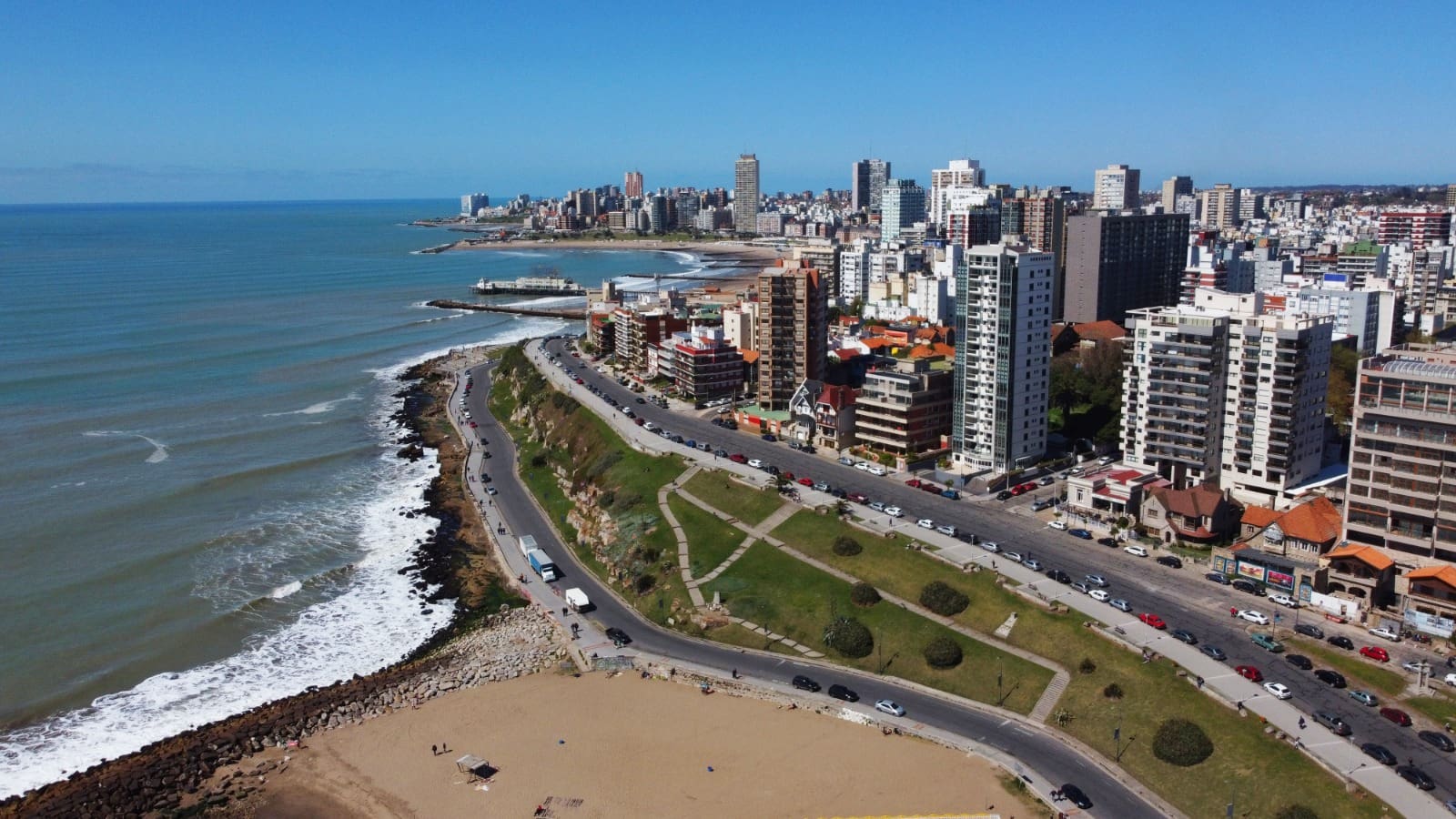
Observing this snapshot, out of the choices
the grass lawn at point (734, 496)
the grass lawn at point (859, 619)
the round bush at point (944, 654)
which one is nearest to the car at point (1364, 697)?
the grass lawn at point (859, 619)

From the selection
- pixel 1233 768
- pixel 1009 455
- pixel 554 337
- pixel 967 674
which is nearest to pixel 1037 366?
pixel 1009 455

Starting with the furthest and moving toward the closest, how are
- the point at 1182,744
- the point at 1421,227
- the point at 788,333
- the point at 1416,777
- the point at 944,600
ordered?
the point at 1421,227
the point at 788,333
the point at 944,600
the point at 1182,744
the point at 1416,777

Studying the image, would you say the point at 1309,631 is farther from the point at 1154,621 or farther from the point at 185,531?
the point at 185,531

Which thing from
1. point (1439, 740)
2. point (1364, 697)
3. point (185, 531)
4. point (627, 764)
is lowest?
point (627, 764)

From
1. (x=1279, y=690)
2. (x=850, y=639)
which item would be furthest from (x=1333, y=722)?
(x=850, y=639)

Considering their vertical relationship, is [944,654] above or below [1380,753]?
below

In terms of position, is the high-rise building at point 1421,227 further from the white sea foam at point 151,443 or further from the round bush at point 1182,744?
the white sea foam at point 151,443

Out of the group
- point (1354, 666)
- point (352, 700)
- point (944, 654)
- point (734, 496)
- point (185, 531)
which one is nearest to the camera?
point (1354, 666)
